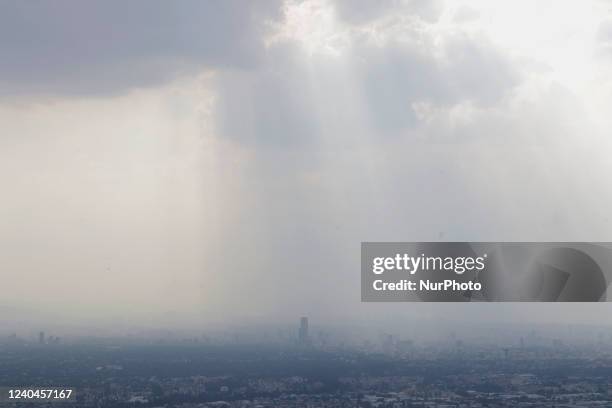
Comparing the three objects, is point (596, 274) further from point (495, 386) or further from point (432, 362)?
point (432, 362)

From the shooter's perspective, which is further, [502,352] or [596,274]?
[502,352]

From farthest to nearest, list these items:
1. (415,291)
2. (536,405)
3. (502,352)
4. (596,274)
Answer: (502,352)
(536,405)
(596,274)
(415,291)

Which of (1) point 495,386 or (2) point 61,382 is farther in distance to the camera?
(1) point 495,386

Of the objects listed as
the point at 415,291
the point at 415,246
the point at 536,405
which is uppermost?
the point at 415,246

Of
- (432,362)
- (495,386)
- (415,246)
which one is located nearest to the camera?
(415,246)

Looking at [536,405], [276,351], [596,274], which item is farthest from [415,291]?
[276,351]

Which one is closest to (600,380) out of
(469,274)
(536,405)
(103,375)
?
(536,405)

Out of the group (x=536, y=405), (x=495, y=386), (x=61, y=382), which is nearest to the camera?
(x=536, y=405)

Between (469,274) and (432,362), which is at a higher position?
(469,274)

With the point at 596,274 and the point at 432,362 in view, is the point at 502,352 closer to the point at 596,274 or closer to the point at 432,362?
the point at 432,362
